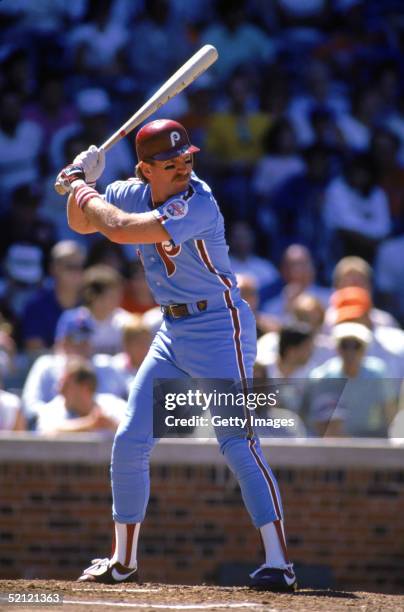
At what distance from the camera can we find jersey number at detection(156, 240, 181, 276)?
493 cm

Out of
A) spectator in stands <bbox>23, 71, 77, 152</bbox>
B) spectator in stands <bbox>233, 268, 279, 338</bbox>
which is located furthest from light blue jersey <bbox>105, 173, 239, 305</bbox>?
spectator in stands <bbox>23, 71, 77, 152</bbox>

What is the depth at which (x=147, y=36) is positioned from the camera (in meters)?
11.1

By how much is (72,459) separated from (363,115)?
5183mm

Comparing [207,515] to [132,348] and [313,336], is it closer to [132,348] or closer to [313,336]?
[132,348]

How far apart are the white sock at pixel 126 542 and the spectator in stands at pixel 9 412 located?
2540mm

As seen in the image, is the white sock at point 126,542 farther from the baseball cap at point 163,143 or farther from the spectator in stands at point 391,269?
the spectator in stands at point 391,269

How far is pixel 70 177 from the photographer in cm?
510

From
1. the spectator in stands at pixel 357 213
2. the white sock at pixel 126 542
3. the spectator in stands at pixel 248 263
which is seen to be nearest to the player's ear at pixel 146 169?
the white sock at pixel 126 542

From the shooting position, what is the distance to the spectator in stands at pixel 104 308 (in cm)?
830

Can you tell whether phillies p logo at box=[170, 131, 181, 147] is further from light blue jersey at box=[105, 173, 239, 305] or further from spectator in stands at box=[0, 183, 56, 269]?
spectator in stands at box=[0, 183, 56, 269]

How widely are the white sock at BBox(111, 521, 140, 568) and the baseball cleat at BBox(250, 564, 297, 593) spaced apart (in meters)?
0.50

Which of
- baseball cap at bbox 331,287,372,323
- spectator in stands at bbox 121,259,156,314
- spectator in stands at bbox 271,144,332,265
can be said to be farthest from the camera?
spectator in stands at bbox 271,144,332,265

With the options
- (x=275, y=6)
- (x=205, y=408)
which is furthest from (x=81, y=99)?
(x=205, y=408)

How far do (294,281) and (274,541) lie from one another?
4477 mm
